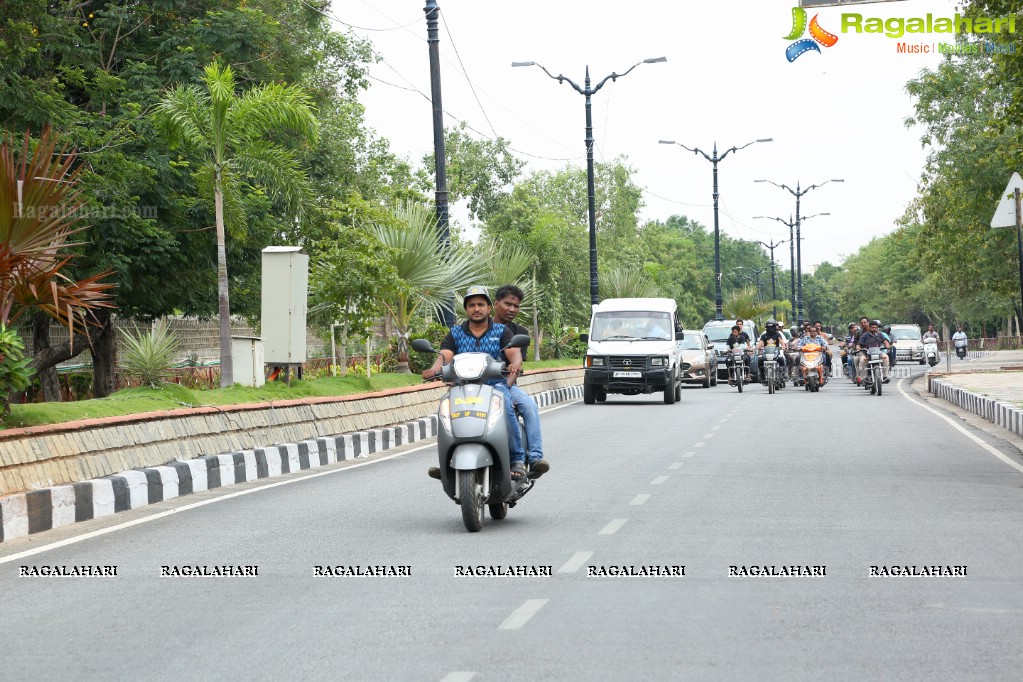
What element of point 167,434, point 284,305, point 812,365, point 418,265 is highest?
point 418,265

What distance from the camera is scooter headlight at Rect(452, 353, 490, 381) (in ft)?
34.4

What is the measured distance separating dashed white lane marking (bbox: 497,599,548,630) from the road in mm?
20

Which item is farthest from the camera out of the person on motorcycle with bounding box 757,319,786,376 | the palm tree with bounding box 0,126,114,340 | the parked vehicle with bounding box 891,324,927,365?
the parked vehicle with bounding box 891,324,927,365

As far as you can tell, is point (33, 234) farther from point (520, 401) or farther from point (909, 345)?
point (909, 345)

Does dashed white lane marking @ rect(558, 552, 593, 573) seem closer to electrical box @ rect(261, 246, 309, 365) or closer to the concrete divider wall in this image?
the concrete divider wall

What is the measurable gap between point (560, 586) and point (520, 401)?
3.21 metres

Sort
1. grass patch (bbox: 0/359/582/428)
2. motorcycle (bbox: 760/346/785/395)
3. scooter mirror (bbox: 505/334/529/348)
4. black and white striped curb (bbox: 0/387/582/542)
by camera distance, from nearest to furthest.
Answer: scooter mirror (bbox: 505/334/529/348), black and white striped curb (bbox: 0/387/582/542), grass patch (bbox: 0/359/582/428), motorcycle (bbox: 760/346/785/395)

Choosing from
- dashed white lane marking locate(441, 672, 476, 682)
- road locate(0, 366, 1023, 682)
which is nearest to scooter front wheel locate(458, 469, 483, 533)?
road locate(0, 366, 1023, 682)

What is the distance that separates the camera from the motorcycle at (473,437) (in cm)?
1026

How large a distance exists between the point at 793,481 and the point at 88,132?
17.7 metres

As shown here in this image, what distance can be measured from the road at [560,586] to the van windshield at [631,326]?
18.0 metres

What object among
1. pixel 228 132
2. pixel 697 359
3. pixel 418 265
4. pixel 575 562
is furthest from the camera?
pixel 697 359

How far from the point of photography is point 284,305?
2139 centimetres

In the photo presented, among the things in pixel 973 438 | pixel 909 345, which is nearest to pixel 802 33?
pixel 973 438
